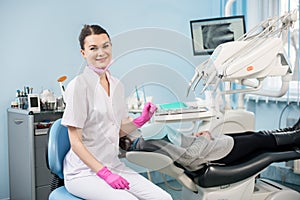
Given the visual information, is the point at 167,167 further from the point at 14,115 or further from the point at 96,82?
the point at 14,115

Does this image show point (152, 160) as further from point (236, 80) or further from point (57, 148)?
point (236, 80)

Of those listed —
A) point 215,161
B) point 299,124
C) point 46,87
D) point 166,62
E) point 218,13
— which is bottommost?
point 215,161

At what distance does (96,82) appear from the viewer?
1359 millimetres

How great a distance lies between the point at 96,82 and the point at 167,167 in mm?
495

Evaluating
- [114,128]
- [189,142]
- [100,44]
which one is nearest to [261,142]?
[189,142]

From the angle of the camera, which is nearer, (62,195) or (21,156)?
(62,195)

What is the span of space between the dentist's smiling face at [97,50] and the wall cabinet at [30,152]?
91cm

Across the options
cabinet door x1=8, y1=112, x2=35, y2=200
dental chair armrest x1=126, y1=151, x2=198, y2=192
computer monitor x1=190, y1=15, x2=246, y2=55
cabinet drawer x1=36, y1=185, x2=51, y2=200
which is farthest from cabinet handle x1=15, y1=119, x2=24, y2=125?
computer monitor x1=190, y1=15, x2=246, y2=55

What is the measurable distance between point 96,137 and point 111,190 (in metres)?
0.21

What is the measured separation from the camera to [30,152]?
6.92 feet

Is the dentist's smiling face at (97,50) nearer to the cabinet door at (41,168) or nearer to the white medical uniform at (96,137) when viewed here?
the white medical uniform at (96,137)

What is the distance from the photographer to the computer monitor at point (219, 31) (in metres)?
2.66

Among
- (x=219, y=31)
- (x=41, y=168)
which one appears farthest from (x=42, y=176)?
(x=219, y=31)

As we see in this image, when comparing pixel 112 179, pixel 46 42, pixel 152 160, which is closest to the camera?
pixel 112 179
